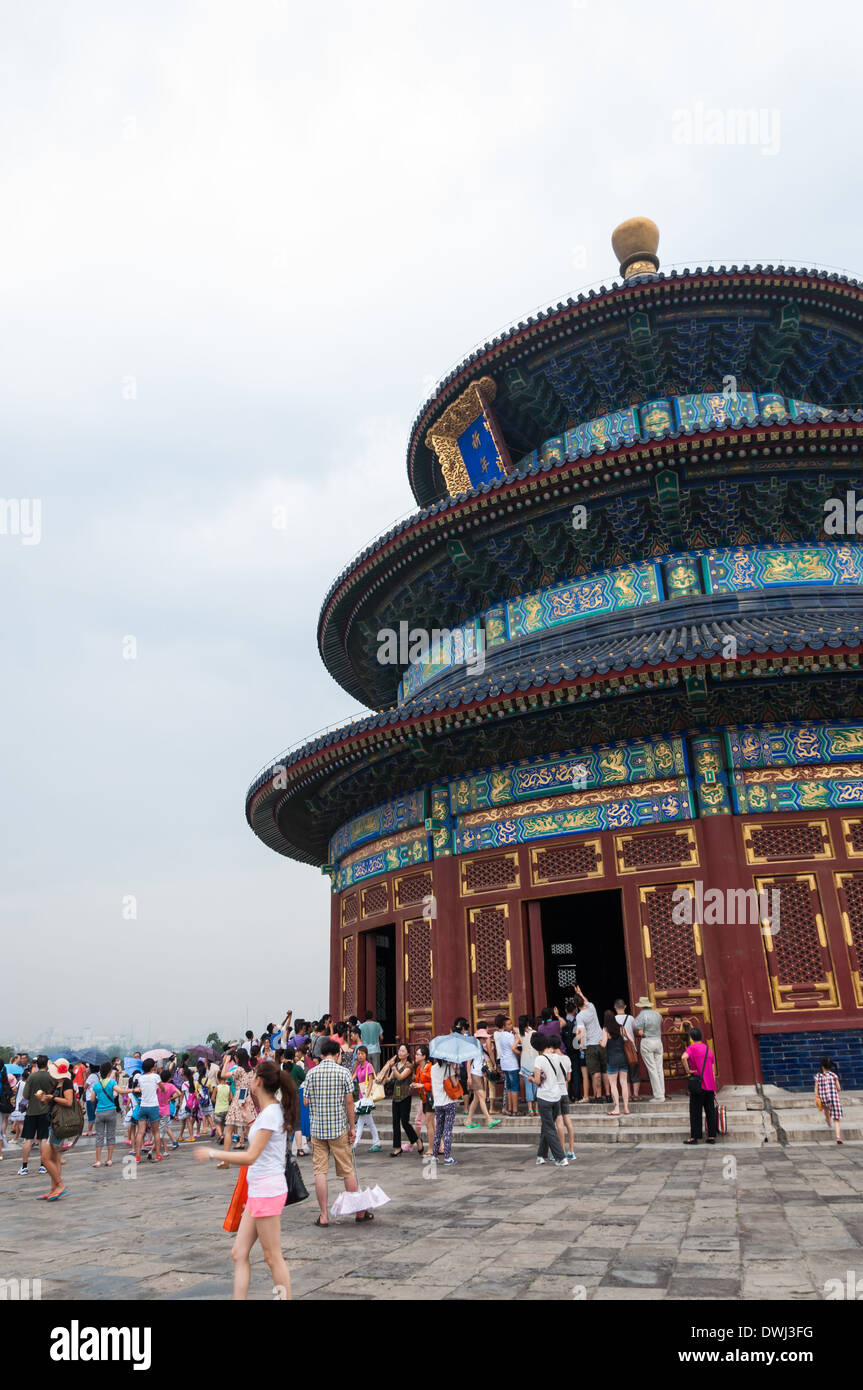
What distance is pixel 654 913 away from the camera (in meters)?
13.9

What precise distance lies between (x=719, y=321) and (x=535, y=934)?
535 inches

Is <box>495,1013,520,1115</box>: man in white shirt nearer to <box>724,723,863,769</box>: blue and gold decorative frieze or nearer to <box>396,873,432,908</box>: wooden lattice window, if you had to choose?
<box>396,873,432,908</box>: wooden lattice window

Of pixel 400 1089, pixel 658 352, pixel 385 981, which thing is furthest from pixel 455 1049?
pixel 658 352

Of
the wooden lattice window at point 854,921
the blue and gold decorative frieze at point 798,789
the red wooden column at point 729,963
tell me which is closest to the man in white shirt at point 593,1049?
the red wooden column at point 729,963

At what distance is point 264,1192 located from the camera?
523 centimetres

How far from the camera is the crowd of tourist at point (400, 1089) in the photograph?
8.36m

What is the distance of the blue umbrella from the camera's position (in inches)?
432

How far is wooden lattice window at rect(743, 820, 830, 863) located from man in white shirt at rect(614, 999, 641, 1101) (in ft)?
9.68

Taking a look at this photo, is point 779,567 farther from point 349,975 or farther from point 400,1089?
point 349,975

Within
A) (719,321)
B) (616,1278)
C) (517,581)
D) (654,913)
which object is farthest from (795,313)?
(616,1278)

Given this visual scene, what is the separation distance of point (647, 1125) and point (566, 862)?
13.6ft

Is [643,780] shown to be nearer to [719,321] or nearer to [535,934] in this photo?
[535,934]

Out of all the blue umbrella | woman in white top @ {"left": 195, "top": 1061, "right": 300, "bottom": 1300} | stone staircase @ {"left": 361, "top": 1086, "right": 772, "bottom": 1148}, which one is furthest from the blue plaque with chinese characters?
woman in white top @ {"left": 195, "top": 1061, "right": 300, "bottom": 1300}

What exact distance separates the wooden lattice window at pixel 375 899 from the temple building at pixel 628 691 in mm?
104
